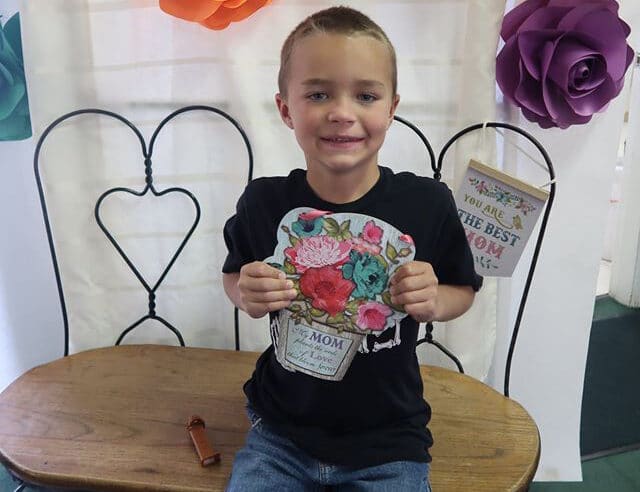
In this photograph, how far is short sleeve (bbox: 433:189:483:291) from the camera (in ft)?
3.33

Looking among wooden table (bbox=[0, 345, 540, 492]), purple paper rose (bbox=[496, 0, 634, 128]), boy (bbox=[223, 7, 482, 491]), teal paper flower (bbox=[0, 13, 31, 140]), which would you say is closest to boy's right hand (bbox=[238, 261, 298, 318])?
boy (bbox=[223, 7, 482, 491])

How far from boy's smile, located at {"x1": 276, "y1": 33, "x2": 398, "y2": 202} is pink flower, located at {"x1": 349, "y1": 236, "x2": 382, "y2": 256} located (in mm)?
101

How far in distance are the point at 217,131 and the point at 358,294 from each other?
1.88 ft

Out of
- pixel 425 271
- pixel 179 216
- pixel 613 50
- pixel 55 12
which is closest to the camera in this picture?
pixel 425 271

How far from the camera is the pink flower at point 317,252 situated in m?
0.96

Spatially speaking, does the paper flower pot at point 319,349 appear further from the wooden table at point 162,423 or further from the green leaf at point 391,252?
the wooden table at point 162,423

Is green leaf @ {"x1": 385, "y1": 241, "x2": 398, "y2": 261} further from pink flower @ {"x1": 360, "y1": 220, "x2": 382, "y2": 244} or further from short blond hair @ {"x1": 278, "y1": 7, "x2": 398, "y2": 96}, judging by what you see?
short blond hair @ {"x1": 278, "y1": 7, "x2": 398, "y2": 96}

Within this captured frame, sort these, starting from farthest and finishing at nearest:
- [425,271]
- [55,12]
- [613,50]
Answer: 1. [55,12]
2. [613,50]
3. [425,271]

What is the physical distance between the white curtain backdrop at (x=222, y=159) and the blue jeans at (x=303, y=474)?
472 millimetres

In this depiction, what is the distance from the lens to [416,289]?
918mm

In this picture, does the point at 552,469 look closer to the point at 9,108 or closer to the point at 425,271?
the point at 425,271

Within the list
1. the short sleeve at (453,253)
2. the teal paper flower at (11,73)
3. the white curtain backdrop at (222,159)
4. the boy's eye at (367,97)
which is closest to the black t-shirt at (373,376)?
the short sleeve at (453,253)

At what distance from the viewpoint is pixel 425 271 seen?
0.93 m

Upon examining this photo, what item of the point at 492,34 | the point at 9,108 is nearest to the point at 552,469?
the point at 492,34
